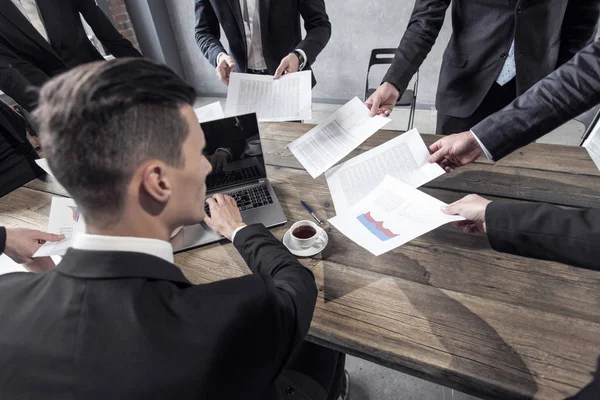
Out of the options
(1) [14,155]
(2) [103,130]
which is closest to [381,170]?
(2) [103,130]

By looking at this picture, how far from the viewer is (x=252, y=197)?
121 centimetres

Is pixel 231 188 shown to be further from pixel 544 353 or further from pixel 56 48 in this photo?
pixel 56 48

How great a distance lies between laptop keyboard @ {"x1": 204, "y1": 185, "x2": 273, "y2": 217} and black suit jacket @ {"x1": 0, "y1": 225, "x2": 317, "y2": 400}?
586mm

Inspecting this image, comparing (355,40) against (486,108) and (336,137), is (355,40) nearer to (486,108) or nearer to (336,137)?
(486,108)

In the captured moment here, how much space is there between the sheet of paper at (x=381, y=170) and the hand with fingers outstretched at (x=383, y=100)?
0.19 m

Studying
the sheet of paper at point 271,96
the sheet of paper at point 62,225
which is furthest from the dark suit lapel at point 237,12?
the sheet of paper at point 62,225

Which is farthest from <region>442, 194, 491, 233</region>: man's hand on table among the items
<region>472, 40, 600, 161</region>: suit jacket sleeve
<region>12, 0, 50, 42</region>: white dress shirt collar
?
<region>12, 0, 50, 42</region>: white dress shirt collar

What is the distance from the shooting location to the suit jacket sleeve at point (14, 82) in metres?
1.79

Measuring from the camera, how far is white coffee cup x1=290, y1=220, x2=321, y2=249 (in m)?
0.96

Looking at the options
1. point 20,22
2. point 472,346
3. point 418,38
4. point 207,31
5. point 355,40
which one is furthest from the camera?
point 355,40

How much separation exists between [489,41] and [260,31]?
1204mm

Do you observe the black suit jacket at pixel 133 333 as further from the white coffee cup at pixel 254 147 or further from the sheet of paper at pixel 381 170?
the white coffee cup at pixel 254 147

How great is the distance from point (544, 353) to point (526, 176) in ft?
2.31

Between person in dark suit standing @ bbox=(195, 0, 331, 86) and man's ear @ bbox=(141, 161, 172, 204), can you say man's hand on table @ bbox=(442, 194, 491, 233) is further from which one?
person in dark suit standing @ bbox=(195, 0, 331, 86)
